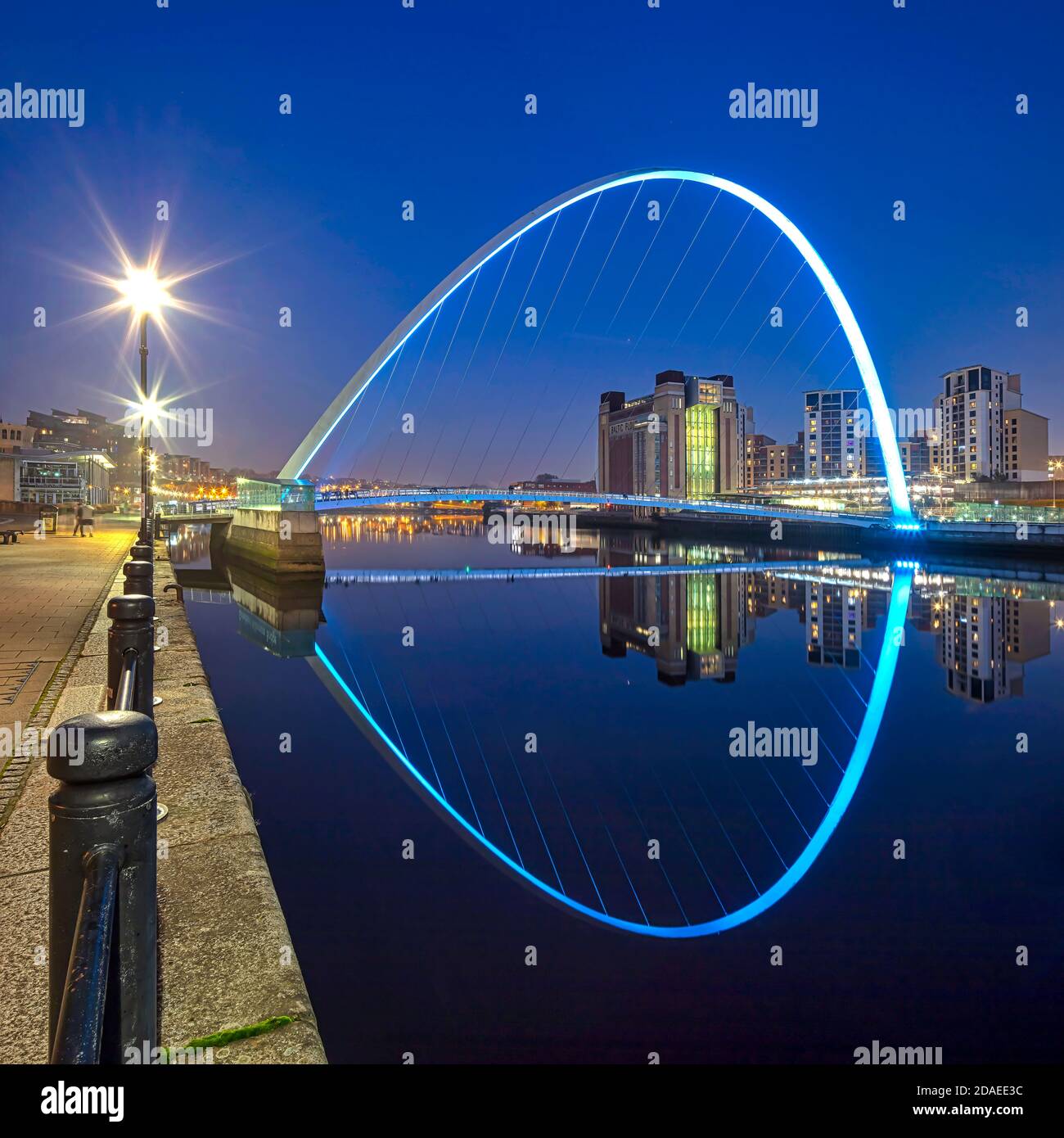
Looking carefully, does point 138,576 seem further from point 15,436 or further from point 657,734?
point 15,436

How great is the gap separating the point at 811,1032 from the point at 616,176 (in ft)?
113

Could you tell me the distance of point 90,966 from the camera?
1367 mm

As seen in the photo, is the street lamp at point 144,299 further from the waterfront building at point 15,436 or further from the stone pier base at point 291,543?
the waterfront building at point 15,436

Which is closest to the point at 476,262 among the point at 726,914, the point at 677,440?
the point at 726,914

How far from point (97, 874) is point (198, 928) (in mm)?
1499

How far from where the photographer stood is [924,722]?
345 inches

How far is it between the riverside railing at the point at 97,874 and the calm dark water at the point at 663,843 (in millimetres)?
1969

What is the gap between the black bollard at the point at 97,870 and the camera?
1.34 meters

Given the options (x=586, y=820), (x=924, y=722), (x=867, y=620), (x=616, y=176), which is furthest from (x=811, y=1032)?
(x=616, y=176)

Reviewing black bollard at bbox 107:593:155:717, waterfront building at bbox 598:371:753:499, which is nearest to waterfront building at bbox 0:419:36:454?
waterfront building at bbox 598:371:753:499

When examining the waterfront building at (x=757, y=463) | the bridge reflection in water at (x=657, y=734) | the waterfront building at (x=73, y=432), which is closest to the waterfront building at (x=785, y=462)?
the waterfront building at (x=757, y=463)

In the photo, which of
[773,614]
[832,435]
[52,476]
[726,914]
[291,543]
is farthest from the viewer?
[832,435]

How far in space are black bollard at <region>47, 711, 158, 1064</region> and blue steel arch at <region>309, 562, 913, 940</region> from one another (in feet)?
10.5

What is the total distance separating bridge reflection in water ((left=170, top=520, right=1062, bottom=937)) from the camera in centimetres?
498
